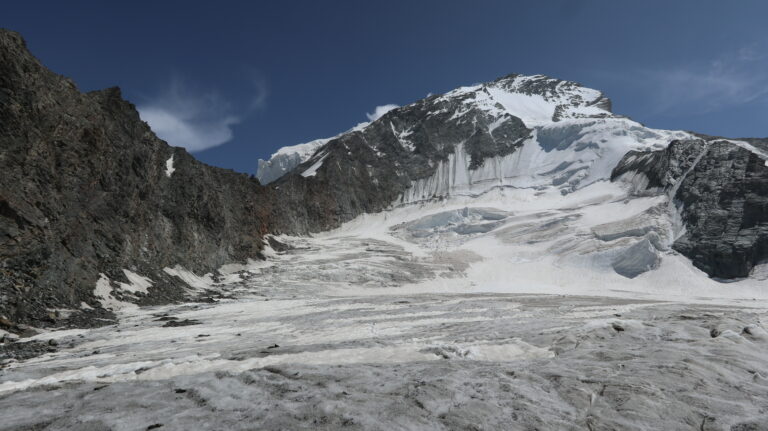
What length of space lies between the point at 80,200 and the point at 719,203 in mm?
86343

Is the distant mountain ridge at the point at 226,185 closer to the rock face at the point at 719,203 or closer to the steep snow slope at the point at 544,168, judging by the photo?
the rock face at the point at 719,203

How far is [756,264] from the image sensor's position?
59094 mm

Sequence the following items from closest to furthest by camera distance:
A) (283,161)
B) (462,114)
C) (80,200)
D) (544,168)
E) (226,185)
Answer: (80,200)
(226,185)
(544,168)
(462,114)
(283,161)

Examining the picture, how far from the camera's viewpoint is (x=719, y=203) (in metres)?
69.3

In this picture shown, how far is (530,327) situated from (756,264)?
62.5 metres

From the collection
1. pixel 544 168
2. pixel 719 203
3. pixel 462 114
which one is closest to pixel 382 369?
pixel 719 203

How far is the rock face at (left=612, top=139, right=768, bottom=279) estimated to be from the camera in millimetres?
60562

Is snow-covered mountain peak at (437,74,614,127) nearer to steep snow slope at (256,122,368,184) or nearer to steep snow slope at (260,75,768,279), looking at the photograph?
steep snow slope at (260,75,768,279)

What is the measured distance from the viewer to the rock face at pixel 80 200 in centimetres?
2042

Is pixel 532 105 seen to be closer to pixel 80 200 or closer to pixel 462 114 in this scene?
pixel 462 114

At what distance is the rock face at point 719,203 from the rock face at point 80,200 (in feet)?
227

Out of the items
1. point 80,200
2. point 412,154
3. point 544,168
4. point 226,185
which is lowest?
point 80,200

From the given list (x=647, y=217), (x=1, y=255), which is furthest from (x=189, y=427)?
(x=647, y=217)

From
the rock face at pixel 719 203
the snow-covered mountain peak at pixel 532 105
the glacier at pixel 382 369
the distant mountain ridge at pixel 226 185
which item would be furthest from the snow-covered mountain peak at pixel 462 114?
the glacier at pixel 382 369
